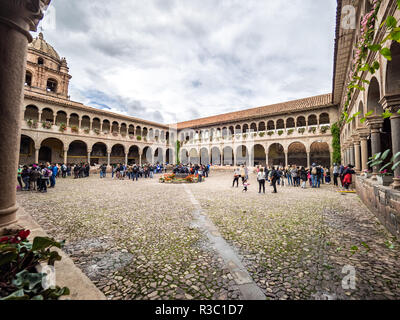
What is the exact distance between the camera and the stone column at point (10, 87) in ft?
7.50

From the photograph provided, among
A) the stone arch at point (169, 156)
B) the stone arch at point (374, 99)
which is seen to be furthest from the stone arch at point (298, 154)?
the stone arch at point (169, 156)

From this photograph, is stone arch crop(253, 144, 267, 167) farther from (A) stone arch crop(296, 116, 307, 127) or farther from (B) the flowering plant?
(B) the flowering plant

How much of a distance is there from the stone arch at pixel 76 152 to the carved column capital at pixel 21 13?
93.6 feet

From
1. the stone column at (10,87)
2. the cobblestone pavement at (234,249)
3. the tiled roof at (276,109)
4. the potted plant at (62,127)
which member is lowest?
the cobblestone pavement at (234,249)

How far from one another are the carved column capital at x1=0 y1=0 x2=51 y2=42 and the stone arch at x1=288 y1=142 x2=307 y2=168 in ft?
91.5

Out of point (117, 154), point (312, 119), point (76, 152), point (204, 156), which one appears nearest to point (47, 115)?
point (76, 152)

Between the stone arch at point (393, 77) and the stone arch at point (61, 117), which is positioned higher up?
the stone arch at point (61, 117)

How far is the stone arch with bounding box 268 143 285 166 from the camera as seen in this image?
27256 mm

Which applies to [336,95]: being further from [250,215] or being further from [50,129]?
[50,129]

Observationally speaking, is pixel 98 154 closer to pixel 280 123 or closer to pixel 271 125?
pixel 271 125

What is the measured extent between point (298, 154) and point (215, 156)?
511 inches

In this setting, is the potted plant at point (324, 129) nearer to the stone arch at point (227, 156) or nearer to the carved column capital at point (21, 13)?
the stone arch at point (227, 156)

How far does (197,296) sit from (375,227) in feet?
16.4
